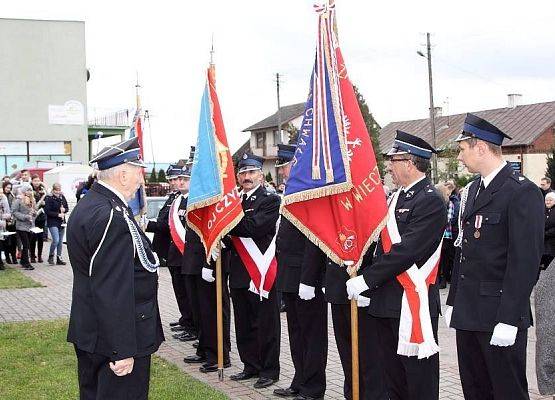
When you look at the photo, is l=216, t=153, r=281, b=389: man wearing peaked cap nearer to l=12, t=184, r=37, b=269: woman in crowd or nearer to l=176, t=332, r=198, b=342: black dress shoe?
l=176, t=332, r=198, b=342: black dress shoe

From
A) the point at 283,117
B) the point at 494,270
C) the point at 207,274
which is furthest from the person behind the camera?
the point at 283,117

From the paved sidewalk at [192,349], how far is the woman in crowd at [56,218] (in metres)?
2.41

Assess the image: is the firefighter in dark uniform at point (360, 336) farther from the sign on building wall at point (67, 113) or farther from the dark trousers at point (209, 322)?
the sign on building wall at point (67, 113)

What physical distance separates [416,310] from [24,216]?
43.7ft

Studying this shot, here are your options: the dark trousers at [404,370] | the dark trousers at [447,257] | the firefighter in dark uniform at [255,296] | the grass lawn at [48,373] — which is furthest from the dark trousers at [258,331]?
the dark trousers at [447,257]

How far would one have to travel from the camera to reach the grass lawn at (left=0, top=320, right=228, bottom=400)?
6328 mm

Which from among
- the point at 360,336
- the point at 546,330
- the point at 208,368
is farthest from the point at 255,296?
the point at 546,330

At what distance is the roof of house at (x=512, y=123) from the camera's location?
1756 inches

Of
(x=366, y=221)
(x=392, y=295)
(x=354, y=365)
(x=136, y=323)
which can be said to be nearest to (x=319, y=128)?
(x=366, y=221)

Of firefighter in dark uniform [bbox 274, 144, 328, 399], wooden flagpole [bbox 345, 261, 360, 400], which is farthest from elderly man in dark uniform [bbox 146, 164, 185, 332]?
wooden flagpole [bbox 345, 261, 360, 400]

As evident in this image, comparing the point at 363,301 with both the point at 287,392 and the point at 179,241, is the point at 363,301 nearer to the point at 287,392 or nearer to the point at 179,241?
the point at 287,392

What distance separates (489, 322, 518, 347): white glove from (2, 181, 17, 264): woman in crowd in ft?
47.2

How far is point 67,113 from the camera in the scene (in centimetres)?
3862

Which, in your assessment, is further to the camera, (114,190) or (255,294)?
(255,294)
